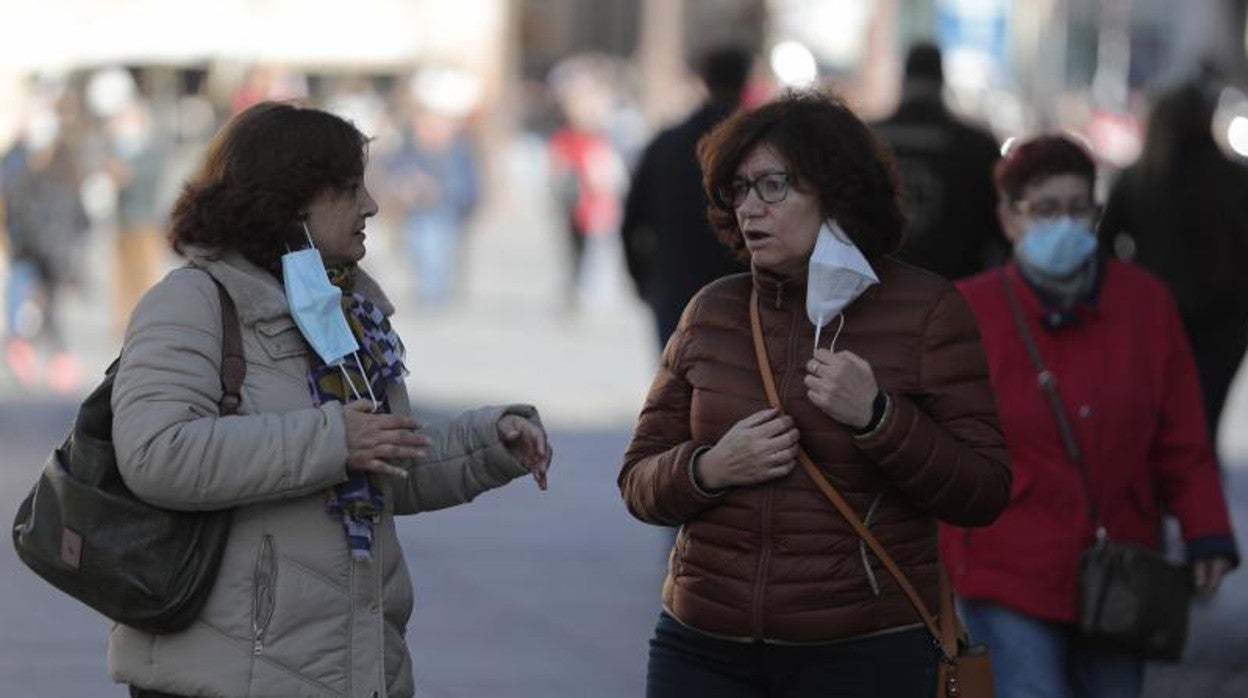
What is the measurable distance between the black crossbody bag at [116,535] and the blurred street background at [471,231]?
159 cm

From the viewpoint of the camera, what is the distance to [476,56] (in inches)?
1430

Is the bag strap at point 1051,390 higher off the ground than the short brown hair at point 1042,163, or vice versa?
the short brown hair at point 1042,163

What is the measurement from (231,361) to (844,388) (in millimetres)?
968

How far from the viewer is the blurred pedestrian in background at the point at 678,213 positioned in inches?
355

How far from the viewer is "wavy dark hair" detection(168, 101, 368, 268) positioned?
4102mm

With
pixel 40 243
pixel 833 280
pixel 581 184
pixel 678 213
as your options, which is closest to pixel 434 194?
pixel 581 184

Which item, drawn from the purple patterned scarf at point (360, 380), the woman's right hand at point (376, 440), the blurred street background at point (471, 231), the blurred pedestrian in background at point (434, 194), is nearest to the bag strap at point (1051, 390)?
the blurred street background at point (471, 231)

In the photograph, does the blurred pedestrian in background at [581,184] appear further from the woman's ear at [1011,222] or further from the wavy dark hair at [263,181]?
the wavy dark hair at [263,181]

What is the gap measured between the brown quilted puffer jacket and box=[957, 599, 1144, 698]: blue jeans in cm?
108

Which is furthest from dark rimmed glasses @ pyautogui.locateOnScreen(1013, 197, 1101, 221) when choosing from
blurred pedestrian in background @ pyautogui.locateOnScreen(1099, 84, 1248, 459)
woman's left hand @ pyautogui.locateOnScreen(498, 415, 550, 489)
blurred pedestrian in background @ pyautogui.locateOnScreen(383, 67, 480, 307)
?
blurred pedestrian in background @ pyautogui.locateOnScreen(383, 67, 480, 307)

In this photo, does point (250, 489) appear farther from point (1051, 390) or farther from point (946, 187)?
point (946, 187)

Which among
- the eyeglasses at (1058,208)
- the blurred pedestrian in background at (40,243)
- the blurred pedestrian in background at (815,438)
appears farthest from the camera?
the blurred pedestrian in background at (40,243)

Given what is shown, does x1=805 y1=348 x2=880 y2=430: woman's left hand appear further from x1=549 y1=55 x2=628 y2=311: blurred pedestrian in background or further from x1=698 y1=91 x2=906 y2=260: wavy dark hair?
x1=549 y1=55 x2=628 y2=311: blurred pedestrian in background

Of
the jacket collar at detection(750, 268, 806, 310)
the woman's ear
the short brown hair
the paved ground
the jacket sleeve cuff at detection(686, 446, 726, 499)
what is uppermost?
the short brown hair
